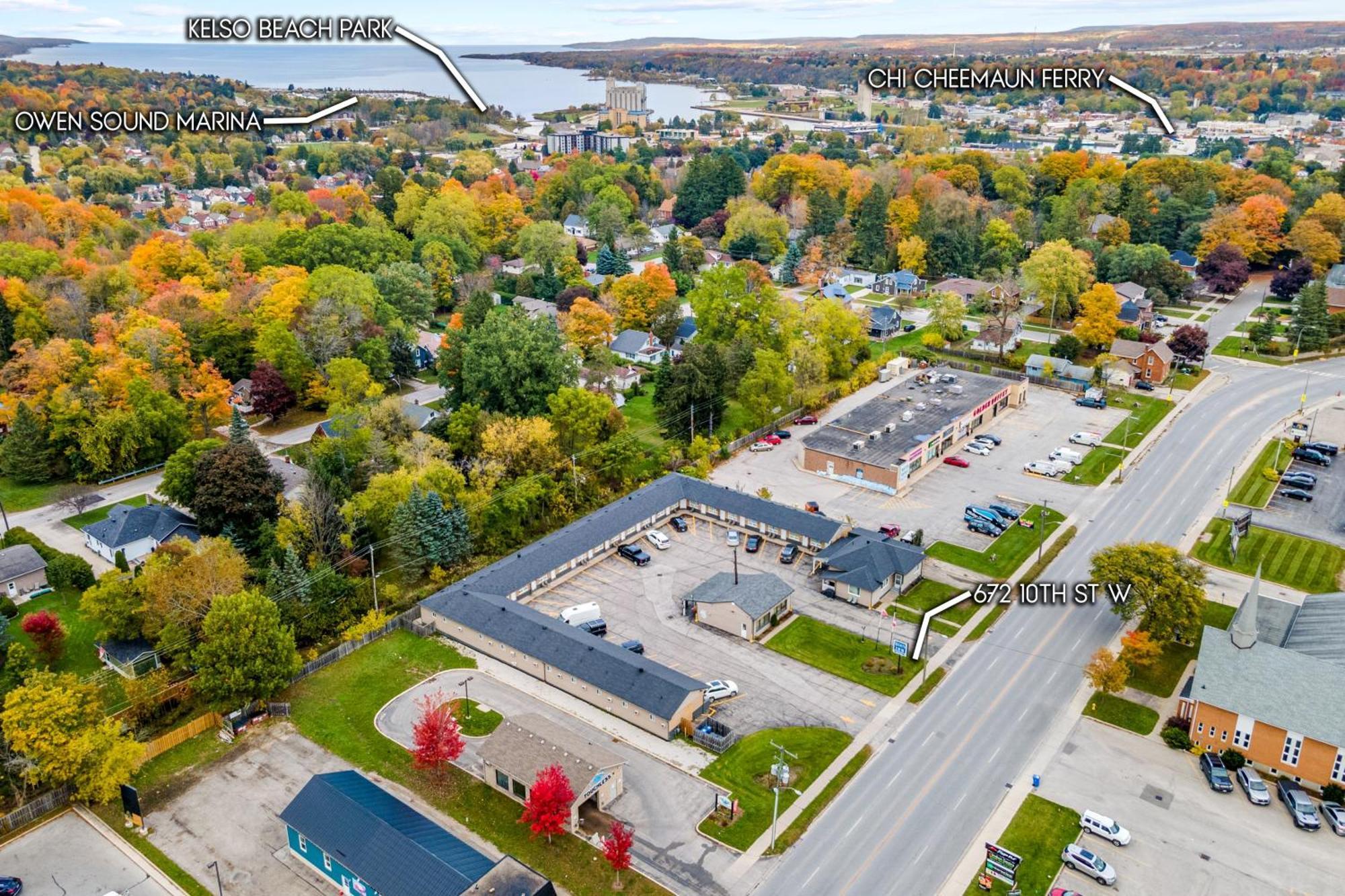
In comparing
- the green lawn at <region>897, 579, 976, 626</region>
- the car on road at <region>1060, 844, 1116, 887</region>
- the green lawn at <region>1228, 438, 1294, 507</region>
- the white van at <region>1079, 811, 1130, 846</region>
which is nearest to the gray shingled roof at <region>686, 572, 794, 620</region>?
the green lawn at <region>897, 579, 976, 626</region>

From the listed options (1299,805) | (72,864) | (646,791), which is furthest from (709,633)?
(72,864)

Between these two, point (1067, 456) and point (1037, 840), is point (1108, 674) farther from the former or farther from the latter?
point (1067, 456)

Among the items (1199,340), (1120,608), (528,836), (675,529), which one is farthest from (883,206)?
(528,836)

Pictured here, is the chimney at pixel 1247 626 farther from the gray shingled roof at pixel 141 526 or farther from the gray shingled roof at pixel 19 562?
the gray shingled roof at pixel 19 562

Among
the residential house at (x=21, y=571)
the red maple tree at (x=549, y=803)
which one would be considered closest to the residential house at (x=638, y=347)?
the residential house at (x=21, y=571)

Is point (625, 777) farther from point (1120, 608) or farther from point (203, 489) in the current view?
point (203, 489)
